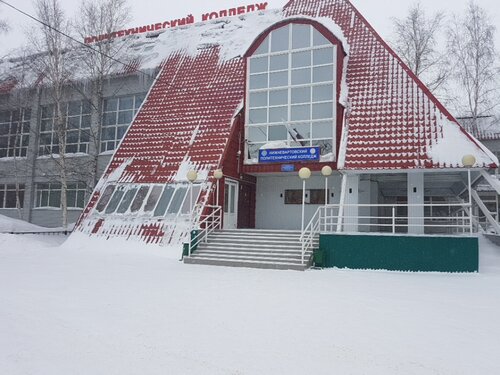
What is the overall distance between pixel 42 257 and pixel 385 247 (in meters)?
11.8

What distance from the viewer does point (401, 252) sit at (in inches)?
511

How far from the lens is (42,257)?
15.0 meters

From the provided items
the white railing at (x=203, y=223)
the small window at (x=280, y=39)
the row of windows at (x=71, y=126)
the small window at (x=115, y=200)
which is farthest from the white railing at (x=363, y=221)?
the row of windows at (x=71, y=126)

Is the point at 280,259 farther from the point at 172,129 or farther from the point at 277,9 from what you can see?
the point at 277,9

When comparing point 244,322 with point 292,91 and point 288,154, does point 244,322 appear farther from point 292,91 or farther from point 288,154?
point 292,91

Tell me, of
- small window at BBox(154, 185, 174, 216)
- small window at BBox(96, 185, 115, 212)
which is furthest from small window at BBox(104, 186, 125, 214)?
small window at BBox(154, 185, 174, 216)

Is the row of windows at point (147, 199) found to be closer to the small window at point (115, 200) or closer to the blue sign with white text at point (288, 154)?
the small window at point (115, 200)

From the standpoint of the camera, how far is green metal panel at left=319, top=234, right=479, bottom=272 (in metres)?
12.5

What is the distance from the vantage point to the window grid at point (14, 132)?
26.2 meters

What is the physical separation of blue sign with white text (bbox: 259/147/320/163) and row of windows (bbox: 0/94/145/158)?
9.36m

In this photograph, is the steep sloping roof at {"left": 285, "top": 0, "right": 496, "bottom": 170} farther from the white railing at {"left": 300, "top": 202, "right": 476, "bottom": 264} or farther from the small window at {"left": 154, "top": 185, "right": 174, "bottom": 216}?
the small window at {"left": 154, "top": 185, "right": 174, "bottom": 216}

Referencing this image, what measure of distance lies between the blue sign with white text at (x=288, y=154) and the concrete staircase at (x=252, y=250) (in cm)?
333

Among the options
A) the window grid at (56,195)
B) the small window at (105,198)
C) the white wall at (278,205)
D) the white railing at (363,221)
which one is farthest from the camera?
the window grid at (56,195)

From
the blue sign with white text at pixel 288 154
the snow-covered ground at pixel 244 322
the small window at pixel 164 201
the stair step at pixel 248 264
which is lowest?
the snow-covered ground at pixel 244 322
